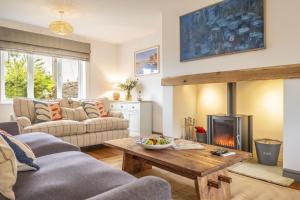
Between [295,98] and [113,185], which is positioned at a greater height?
[295,98]

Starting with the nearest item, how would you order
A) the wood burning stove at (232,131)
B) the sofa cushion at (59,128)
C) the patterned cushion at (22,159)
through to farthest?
the patterned cushion at (22,159)
the wood burning stove at (232,131)
the sofa cushion at (59,128)

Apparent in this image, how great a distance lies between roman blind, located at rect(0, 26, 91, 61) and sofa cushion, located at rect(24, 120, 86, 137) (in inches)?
79.7

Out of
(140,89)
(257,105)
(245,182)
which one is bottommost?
(245,182)

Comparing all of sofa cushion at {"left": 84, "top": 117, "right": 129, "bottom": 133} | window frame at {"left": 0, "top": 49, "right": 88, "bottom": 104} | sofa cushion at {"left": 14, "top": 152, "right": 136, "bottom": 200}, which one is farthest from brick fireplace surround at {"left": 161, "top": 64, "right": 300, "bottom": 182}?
window frame at {"left": 0, "top": 49, "right": 88, "bottom": 104}

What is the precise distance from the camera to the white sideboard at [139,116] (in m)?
4.59

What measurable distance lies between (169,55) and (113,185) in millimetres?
2904

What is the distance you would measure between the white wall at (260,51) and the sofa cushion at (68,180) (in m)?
2.21

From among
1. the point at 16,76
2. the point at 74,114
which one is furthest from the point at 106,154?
the point at 16,76

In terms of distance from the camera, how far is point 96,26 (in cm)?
449

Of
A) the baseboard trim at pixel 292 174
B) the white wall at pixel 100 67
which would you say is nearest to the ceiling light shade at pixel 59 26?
the white wall at pixel 100 67

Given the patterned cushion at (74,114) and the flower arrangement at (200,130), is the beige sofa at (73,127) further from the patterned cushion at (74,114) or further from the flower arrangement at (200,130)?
the flower arrangement at (200,130)

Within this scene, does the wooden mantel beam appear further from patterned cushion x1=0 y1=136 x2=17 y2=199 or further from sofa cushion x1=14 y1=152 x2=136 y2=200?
patterned cushion x1=0 y1=136 x2=17 y2=199

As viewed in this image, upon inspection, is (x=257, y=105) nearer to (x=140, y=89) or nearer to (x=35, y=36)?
(x=140, y=89)

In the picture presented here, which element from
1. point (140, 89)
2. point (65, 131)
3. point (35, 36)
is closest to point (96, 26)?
point (35, 36)
